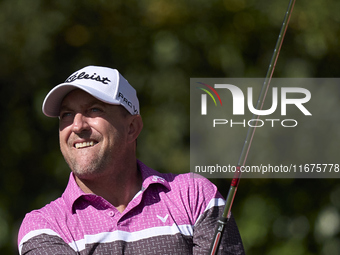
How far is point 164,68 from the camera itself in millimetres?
3873

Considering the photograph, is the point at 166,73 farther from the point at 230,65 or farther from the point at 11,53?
the point at 11,53

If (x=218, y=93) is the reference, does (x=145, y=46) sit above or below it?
above

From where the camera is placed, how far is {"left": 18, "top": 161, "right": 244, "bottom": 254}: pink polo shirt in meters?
1.83

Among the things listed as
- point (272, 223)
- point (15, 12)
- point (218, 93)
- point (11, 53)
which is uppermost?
point (15, 12)

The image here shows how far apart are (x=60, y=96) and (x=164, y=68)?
1.91 meters

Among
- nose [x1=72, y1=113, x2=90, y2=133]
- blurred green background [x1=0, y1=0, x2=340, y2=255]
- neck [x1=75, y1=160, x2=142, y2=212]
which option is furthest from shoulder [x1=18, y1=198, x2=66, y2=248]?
blurred green background [x1=0, y1=0, x2=340, y2=255]

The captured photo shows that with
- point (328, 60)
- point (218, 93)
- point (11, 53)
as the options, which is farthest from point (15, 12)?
point (328, 60)

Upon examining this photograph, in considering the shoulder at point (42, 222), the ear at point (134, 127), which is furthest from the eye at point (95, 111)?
the shoulder at point (42, 222)

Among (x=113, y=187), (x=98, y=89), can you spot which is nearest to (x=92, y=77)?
(x=98, y=89)

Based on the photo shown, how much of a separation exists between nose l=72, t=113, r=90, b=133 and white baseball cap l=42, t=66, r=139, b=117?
83 millimetres

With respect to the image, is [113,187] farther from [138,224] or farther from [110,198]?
[138,224]

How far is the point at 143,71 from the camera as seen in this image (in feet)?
12.8

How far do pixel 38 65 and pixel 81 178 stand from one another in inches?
81.0

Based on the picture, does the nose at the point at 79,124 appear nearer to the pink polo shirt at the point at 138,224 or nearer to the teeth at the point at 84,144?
the teeth at the point at 84,144
